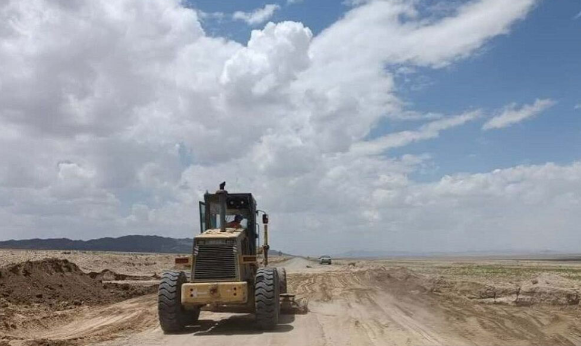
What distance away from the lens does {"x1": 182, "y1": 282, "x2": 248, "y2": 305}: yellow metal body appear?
14.8m

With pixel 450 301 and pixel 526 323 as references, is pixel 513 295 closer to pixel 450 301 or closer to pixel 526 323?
pixel 450 301

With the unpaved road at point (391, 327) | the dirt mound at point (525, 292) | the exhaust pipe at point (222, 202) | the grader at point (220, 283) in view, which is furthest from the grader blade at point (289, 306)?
the dirt mound at point (525, 292)

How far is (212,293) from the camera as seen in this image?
48.6 ft

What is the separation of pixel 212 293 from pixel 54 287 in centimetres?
1682

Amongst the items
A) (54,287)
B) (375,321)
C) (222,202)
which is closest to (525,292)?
(375,321)

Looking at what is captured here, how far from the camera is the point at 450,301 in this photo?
22578mm

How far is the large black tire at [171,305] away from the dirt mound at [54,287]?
35.7ft

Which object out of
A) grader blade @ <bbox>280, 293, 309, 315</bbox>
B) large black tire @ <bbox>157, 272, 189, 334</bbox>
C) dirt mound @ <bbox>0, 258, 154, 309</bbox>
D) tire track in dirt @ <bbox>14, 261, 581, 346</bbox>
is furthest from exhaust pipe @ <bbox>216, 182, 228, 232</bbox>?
dirt mound @ <bbox>0, 258, 154, 309</bbox>

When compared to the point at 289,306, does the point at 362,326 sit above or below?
below

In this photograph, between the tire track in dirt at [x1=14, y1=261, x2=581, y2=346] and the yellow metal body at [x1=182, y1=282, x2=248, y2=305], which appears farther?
the yellow metal body at [x1=182, y1=282, x2=248, y2=305]

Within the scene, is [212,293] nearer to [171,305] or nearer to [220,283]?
[220,283]

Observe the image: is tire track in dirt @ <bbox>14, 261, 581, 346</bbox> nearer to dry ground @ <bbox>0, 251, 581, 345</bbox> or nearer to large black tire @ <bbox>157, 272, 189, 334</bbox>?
dry ground @ <bbox>0, 251, 581, 345</bbox>

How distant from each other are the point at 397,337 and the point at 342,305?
801cm

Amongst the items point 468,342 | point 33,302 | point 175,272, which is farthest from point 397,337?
point 33,302
